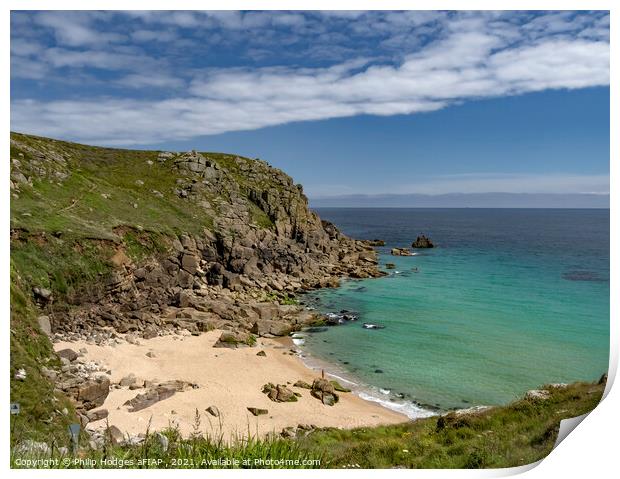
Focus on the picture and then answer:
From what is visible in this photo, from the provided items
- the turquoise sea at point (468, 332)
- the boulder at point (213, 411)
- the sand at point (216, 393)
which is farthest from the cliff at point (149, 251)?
the turquoise sea at point (468, 332)

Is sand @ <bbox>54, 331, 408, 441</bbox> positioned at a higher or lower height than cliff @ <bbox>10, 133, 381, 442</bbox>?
lower

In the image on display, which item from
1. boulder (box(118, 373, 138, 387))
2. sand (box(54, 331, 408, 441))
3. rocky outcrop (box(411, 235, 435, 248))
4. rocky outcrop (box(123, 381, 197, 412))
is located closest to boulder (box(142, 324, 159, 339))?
sand (box(54, 331, 408, 441))

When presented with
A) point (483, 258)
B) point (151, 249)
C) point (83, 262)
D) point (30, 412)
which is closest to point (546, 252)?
point (483, 258)

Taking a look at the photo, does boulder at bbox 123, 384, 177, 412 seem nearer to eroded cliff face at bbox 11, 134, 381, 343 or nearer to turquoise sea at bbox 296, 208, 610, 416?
eroded cliff face at bbox 11, 134, 381, 343

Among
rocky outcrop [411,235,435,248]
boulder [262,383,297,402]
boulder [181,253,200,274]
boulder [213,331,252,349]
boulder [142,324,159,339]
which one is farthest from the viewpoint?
rocky outcrop [411,235,435,248]

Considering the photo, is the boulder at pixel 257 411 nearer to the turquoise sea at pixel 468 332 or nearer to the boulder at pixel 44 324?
the turquoise sea at pixel 468 332
